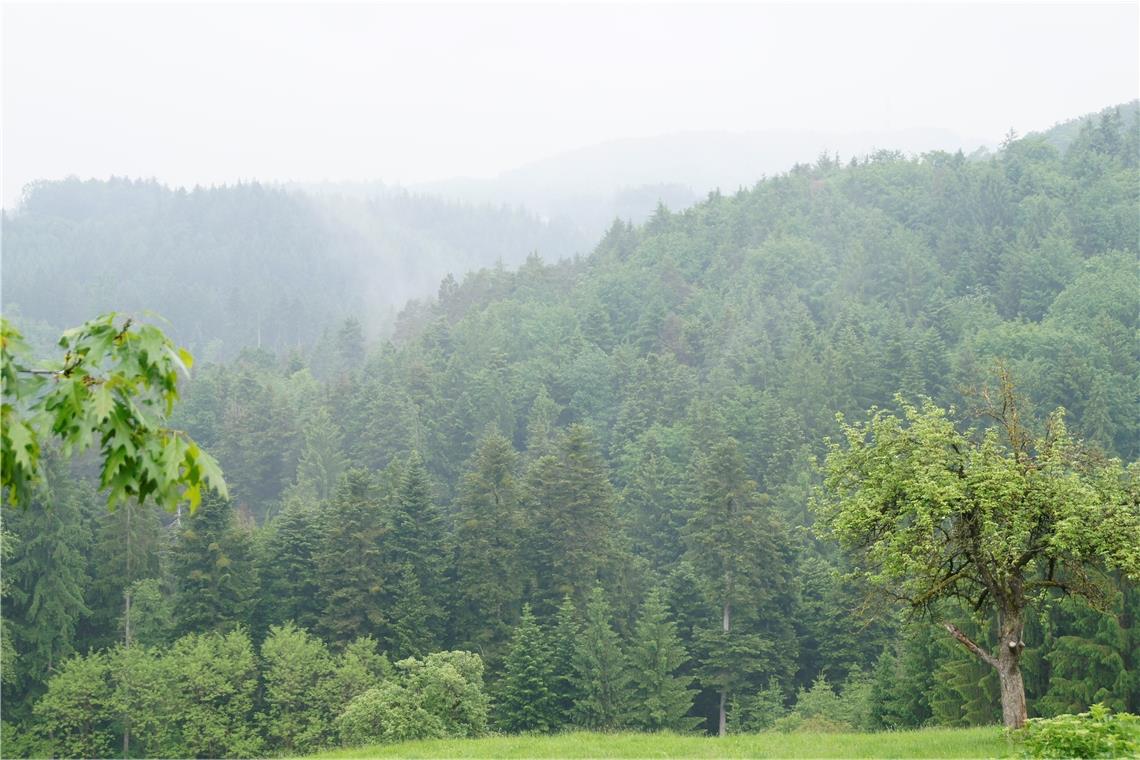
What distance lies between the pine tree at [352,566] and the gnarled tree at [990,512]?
4234 centimetres

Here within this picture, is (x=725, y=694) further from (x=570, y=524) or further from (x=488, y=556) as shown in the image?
(x=488, y=556)

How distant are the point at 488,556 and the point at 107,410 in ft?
189

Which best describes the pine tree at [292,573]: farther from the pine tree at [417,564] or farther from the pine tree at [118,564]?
the pine tree at [118,564]

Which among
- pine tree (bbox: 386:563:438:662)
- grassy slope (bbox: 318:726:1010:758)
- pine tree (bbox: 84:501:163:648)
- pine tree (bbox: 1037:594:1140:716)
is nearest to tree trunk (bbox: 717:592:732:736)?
pine tree (bbox: 386:563:438:662)

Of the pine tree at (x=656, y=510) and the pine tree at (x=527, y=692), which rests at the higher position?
the pine tree at (x=656, y=510)

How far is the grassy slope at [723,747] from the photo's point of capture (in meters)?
19.1

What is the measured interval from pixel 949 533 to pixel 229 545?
4882 cm

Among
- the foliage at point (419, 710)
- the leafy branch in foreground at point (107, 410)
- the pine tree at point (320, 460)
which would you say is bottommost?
the foliage at point (419, 710)

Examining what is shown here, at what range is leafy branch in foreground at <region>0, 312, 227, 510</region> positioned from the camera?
21.2 ft

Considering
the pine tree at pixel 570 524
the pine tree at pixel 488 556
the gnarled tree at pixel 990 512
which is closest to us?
the gnarled tree at pixel 990 512

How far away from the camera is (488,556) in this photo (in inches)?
2477

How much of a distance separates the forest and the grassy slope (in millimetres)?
2561

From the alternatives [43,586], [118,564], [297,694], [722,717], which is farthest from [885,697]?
[43,586]

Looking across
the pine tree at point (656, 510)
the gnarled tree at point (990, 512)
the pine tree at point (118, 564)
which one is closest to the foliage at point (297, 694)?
the pine tree at point (118, 564)
